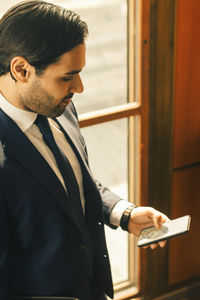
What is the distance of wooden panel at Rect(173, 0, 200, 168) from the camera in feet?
8.44

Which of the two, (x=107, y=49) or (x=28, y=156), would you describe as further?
(x=107, y=49)

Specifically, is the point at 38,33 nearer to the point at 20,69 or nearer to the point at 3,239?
the point at 20,69

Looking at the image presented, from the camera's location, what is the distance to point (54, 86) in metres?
1.65

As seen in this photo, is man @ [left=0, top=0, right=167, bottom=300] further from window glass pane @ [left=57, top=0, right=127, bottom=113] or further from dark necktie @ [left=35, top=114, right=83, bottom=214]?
window glass pane @ [left=57, top=0, right=127, bottom=113]

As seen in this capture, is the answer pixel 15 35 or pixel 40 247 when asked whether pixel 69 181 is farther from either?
pixel 15 35

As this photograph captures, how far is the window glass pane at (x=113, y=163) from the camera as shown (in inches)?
107

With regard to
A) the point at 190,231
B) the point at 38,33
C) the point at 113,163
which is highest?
the point at 38,33

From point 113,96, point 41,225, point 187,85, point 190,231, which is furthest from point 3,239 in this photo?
point 190,231

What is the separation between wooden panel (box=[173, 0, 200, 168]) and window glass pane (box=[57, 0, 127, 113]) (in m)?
0.27

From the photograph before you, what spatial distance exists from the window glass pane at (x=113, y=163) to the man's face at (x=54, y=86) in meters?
0.95

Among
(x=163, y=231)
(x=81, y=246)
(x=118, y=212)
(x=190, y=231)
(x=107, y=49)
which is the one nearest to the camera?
(x=81, y=246)

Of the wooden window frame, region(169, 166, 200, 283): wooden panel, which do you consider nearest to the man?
the wooden window frame

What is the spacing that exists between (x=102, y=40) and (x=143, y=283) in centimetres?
146

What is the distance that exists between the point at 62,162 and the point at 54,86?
0.28 m
